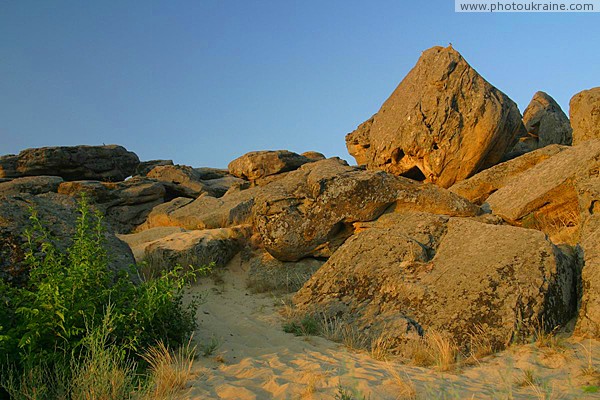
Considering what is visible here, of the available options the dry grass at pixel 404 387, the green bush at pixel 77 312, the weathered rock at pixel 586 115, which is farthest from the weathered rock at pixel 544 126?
the green bush at pixel 77 312

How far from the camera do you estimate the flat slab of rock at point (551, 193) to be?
29.4 ft

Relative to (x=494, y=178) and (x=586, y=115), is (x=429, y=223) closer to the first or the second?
(x=494, y=178)

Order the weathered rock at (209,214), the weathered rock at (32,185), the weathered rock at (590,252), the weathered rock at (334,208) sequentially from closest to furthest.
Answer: the weathered rock at (590,252) → the weathered rock at (334,208) → the weathered rock at (209,214) → the weathered rock at (32,185)

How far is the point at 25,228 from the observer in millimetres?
6078

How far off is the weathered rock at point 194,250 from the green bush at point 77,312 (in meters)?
4.70

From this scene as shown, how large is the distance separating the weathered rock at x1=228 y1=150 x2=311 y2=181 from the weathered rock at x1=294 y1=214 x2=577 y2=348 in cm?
1185

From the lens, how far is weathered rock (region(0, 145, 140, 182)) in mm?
22516

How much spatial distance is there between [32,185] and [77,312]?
16588mm

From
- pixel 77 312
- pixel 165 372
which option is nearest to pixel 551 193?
pixel 165 372

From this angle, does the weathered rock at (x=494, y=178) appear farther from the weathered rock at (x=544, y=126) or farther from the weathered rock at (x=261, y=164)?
the weathered rock at (x=261, y=164)

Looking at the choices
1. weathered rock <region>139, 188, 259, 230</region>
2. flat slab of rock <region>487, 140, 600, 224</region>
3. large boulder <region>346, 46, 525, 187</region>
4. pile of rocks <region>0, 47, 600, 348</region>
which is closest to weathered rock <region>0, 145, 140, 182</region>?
pile of rocks <region>0, 47, 600, 348</region>

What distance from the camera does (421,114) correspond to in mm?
12469

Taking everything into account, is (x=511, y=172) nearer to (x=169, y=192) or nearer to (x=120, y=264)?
(x=120, y=264)

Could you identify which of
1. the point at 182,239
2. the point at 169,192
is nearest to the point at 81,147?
the point at 169,192
